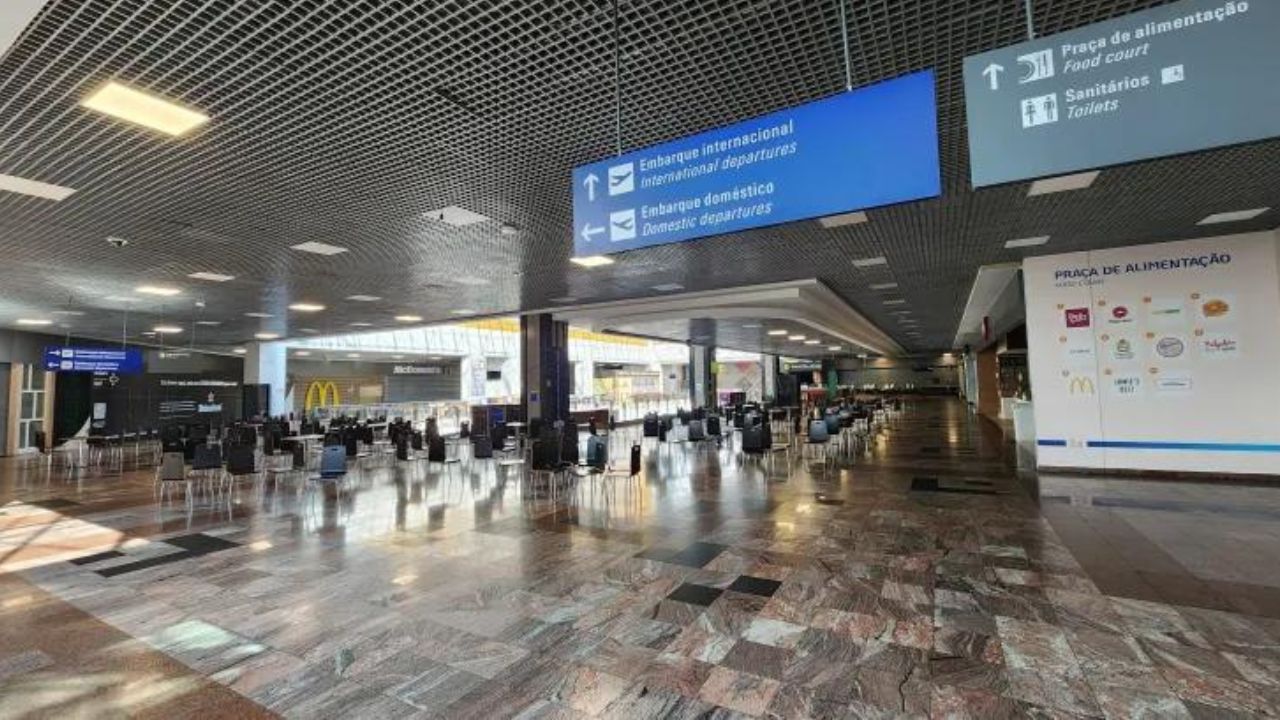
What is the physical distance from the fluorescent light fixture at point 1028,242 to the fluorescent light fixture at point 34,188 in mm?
10137

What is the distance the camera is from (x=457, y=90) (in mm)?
3494

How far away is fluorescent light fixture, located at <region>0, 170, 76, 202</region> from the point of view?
4.77 m

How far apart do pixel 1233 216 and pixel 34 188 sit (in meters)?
12.1

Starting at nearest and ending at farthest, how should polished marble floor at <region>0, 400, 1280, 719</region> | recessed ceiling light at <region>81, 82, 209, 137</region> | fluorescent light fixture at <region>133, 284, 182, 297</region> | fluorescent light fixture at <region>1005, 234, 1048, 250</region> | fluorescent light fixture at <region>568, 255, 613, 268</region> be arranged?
1. polished marble floor at <region>0, 400, 1280, 719</region>
2. recessed ceiling light at <region>81, 82, 209, 137</region>
3. fluorescent light fixture at <region>1005, 234, 1048, 250</region>
4. fluorescent light fixture at <region>568, 255, 613, 268</region>
5. fluorescent light fixture at <region>133, 284, 182, 297</region>

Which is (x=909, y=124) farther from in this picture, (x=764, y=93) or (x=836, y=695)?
(x=836, y=695)

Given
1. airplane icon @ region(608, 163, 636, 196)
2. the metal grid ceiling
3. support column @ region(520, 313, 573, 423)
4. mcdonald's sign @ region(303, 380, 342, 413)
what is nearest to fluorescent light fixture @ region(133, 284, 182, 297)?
the metal grid ceiling

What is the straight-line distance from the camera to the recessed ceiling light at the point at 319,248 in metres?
6.96

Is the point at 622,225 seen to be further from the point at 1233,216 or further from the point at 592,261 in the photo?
the point at 1233,216

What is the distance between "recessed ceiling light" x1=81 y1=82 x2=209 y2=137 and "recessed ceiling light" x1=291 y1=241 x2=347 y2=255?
3.09 meters

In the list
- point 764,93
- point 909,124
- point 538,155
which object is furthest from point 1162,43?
point 538,155

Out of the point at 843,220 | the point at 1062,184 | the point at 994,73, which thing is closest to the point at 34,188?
the point at 994,73

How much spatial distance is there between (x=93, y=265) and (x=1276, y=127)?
11086mm

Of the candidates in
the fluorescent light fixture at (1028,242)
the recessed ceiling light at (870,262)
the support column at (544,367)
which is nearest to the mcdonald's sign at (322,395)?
the support column at (544,367)

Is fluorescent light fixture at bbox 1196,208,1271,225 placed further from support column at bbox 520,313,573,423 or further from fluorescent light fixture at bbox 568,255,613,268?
support column at bbox 520,313,573,423
